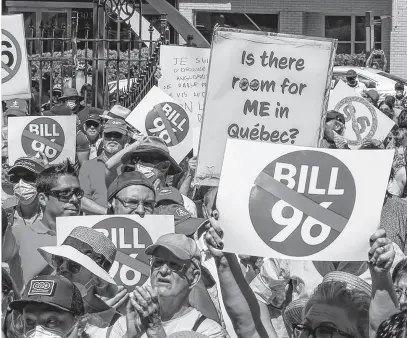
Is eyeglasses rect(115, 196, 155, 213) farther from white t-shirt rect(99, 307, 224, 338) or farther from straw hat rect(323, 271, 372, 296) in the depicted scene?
straw hat rect(323, 271, 372, 296)

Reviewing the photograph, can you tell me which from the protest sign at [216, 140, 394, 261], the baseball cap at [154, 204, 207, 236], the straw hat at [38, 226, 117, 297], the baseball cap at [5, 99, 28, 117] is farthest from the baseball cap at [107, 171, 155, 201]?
the baseball cap at [5, 99, 28, 117]

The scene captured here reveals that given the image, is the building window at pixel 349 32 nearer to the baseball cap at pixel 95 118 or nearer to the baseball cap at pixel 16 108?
the baseball cap at pixel 16 108

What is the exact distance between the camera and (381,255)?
4836 millimetres

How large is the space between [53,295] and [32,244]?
1602mm

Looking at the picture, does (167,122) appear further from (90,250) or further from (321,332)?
(321,332)

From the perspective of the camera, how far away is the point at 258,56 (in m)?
7.54

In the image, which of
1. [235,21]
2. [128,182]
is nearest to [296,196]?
[128,182]

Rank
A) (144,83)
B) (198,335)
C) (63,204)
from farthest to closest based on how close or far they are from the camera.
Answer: (144,83) < (63,204) < (198,335)

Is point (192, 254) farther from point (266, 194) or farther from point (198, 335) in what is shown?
point (198, 335)

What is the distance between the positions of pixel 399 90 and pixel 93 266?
14.1 m

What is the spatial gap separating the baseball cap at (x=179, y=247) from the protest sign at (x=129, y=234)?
691 millimetres

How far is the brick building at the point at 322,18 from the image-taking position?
30422 mm

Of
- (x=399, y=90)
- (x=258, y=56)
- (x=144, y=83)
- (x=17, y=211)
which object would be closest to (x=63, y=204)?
(x=17, y=211)

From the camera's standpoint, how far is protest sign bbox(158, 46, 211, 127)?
1155cm
